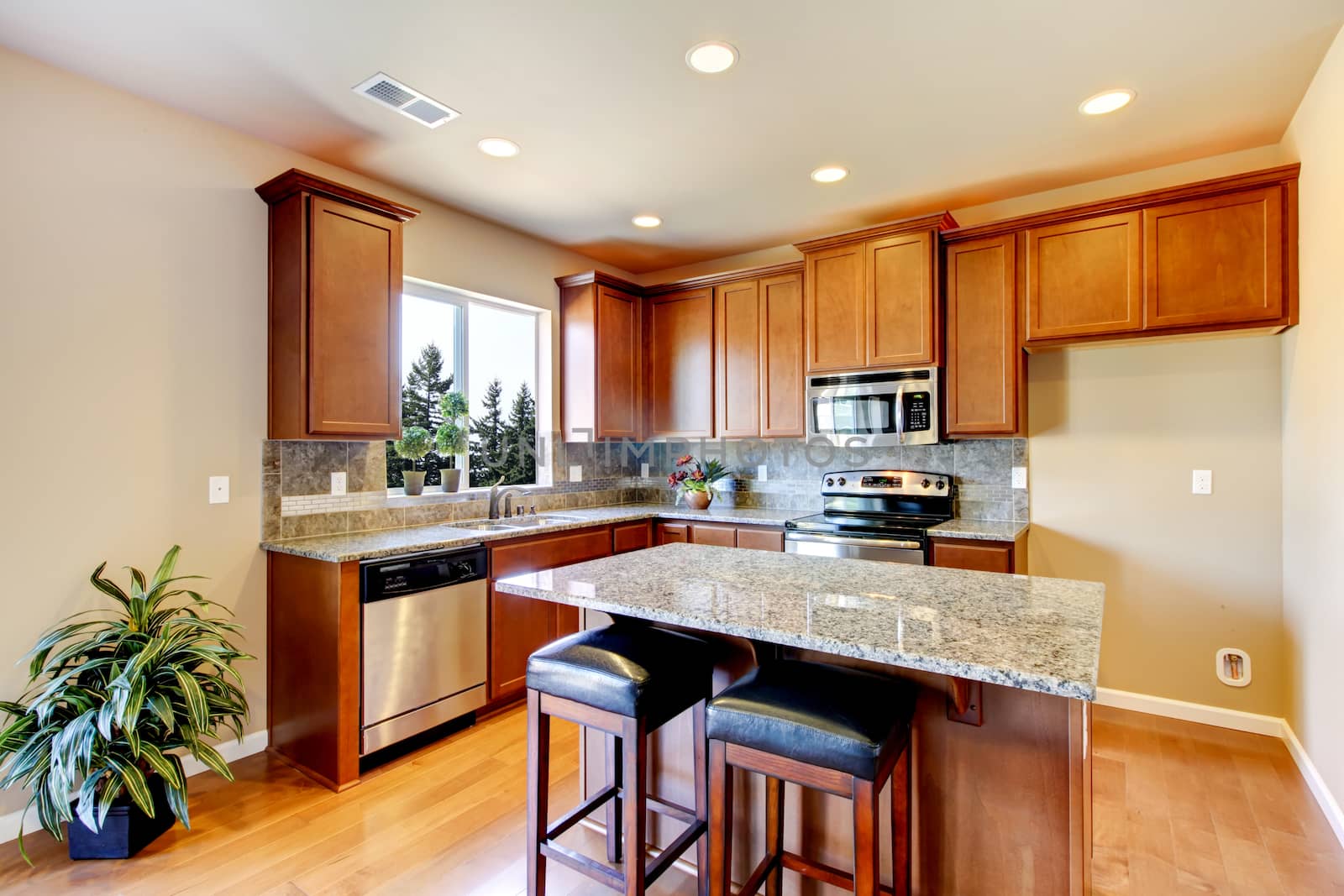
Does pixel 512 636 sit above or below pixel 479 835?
above

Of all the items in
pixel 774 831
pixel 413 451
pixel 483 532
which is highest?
pixel 413 451

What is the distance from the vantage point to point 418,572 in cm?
262

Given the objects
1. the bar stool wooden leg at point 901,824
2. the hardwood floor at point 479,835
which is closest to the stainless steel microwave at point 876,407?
the hardwood floor at point 479,835

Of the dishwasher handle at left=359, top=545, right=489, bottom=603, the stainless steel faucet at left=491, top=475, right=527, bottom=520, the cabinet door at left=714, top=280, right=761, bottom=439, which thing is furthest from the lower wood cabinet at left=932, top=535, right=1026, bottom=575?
the stainless steel faucet at left=491, top=475, right=527, bottom=520

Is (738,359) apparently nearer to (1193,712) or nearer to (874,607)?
(874,607)

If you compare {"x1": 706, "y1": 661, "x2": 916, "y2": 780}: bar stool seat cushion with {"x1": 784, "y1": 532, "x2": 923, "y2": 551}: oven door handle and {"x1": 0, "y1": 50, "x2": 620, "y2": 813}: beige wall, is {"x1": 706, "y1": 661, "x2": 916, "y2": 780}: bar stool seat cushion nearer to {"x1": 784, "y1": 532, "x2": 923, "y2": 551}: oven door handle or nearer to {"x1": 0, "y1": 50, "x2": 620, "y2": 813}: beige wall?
{"x1": 784, "y1": 532, "x2": 923, "y2": 551}: oven door handle

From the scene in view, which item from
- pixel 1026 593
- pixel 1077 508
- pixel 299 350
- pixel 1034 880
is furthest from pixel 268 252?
pixel 1077 508

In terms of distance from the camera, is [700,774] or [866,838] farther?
[700,774]

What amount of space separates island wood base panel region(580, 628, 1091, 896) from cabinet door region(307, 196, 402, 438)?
6.87 ft

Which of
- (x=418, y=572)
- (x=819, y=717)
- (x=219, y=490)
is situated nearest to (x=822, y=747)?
(x=819, y=717)

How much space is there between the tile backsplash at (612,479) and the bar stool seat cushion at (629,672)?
175cm

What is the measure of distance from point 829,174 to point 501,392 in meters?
2.21

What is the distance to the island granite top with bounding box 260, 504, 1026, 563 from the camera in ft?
8.23

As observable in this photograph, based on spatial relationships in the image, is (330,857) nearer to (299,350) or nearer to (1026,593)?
(299,350)
